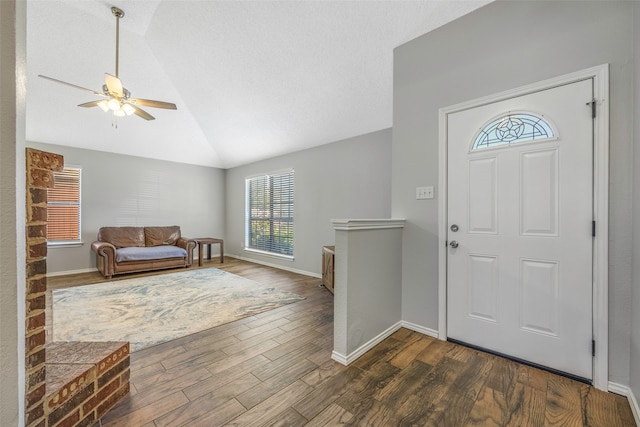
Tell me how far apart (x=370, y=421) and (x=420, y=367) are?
67 centimetres

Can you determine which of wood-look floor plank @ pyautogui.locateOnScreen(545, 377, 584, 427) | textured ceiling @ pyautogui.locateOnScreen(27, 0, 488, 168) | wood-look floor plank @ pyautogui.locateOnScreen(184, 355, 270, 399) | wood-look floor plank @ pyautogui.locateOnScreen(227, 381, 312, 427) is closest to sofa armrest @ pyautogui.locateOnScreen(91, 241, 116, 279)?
textured ceiling @ pyautogui.locateOnScreen(27, 0, 488, 168)

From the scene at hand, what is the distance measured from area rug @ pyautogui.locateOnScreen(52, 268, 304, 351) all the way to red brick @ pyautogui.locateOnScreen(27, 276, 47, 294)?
1396 millimetres

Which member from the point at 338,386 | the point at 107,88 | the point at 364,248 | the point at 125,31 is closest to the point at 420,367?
the point at 338,386

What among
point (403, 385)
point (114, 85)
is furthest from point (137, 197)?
point (403, 385)

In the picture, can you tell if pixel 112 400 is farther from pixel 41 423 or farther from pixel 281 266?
pixel 281 266

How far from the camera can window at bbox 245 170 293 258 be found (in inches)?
210

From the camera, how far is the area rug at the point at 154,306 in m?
2.38

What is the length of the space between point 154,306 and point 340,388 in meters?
2.54

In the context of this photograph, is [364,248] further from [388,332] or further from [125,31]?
[125,31]

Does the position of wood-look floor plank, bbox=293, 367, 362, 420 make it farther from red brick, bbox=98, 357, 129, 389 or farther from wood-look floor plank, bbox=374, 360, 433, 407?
red brick, bbox=98, 357, 129, 389

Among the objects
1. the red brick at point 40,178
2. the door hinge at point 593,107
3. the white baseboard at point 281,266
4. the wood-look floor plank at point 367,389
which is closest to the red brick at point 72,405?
the red brick at point 40,178

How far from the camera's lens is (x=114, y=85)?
258cm

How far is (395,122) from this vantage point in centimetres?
257

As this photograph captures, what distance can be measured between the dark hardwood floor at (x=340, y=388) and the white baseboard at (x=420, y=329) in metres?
0.07
